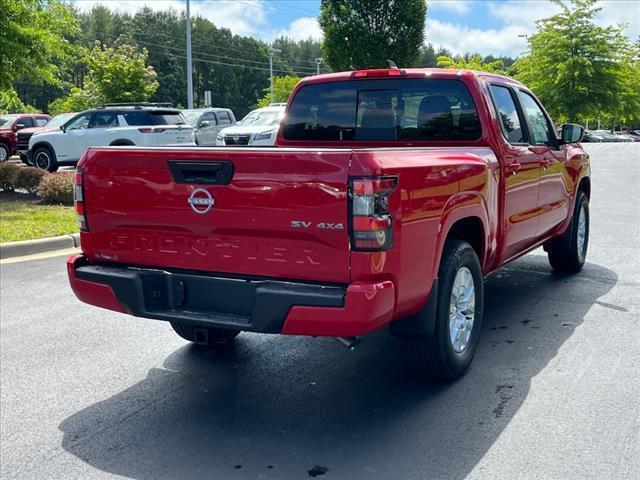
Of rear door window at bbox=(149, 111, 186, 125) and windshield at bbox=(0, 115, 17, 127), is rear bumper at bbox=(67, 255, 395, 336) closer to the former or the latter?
rear door window at bbox=(149, 111, 186, 125)

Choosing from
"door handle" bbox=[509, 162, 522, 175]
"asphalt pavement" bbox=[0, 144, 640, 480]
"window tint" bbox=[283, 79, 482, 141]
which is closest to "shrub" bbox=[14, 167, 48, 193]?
"asphalt pavement" bbox=[0, 144, 640, 480]

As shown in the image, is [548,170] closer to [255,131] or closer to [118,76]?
[255,131]

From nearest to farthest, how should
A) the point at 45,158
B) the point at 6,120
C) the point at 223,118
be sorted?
the point at 45,158, the point at 223,118, the point at 6,120

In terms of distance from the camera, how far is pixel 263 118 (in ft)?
70.9

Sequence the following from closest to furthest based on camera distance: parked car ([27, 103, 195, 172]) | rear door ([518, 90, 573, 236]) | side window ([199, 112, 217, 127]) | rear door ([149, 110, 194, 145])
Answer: rear door ([518, 90, 573, 236]) → parked car ([27, 103, 195, 172]) → rear door ([149, 110, 194, 145]) → side window ([199, 112, 217, 127])

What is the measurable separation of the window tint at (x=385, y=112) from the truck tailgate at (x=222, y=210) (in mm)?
1935

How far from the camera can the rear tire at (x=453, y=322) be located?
14.0 ft

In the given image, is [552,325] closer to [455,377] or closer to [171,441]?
[455,377]

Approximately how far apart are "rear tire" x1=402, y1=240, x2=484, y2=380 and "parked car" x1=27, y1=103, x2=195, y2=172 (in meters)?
15.8

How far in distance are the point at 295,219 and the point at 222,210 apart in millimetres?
422

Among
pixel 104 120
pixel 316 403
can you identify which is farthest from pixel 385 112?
pixel 104 120

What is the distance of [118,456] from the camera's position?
3.70 metres

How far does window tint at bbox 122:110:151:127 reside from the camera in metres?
19.8

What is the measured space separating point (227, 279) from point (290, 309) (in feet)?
1.37
